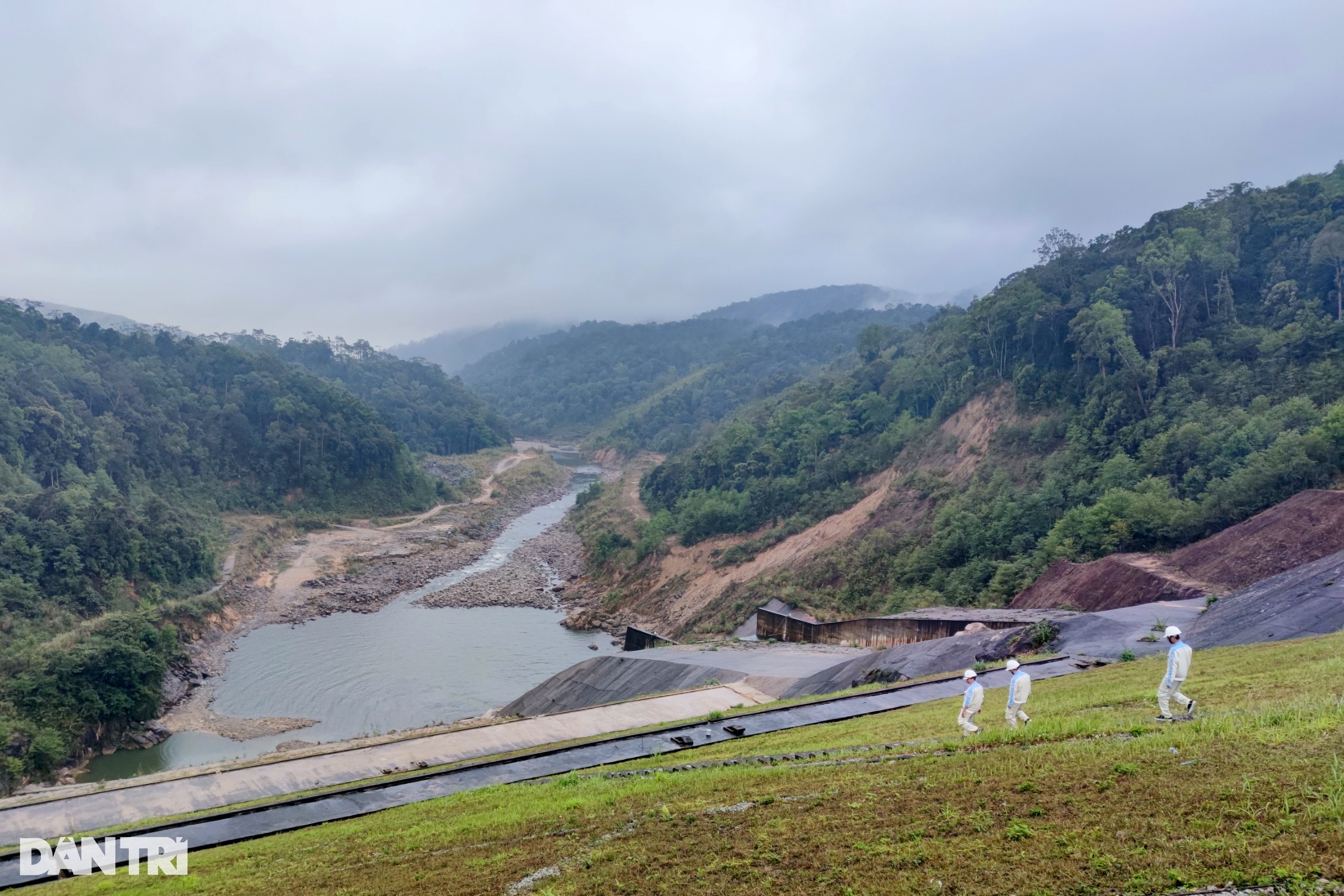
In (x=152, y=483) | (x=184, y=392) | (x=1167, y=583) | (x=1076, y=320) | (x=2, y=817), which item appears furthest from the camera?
(x=184, y=392)

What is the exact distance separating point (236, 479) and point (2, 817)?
59383mm

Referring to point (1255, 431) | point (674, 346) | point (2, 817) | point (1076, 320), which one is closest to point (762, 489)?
point (1076, 320)

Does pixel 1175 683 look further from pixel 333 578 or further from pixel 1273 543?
pixel 333 578

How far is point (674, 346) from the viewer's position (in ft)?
617

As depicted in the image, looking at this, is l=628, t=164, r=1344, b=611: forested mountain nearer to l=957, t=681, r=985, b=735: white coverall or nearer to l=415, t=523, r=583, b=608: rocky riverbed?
l=415, t=523, r=583, b=608: rocky riverbed

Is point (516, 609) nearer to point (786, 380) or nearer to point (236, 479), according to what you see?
point (236, 479)

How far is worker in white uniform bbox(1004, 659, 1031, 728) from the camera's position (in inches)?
441

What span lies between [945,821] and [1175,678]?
4.68 metres

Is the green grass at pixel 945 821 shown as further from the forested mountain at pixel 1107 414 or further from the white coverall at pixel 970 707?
the forested mountain at pixel 1107 414

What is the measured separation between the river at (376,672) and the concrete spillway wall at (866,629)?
948 cm

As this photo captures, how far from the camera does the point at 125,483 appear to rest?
5728 cm

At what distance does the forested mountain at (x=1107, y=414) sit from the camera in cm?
2962

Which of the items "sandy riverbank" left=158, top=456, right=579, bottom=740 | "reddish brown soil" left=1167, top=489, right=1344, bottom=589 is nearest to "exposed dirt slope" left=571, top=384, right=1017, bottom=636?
"sandy riverbank" left=158, top=456, right=579, bottom=740

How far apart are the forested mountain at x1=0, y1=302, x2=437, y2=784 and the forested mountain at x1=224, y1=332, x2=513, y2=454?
66.6 feet
